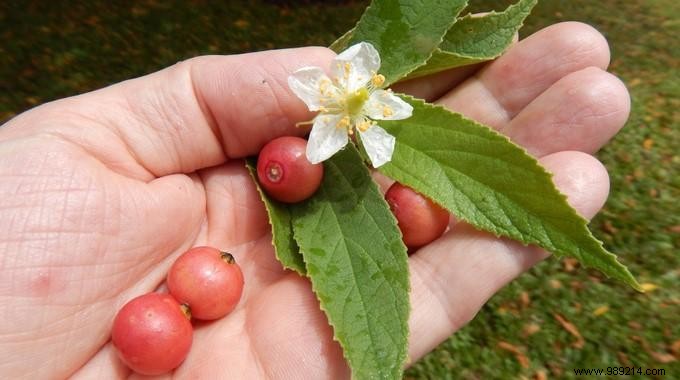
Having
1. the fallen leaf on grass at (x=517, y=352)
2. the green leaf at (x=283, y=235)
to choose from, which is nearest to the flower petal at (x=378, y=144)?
the green leaf at (x=283, y=235)

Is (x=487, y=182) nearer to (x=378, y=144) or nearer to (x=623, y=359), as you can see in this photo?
(x=378, y=144)

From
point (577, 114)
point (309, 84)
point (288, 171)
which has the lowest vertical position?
point (288, 171)

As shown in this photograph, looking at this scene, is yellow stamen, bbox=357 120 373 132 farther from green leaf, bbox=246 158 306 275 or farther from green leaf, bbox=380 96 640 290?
green leaf, bbox=246 158 306 275

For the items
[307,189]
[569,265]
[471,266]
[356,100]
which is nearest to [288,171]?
[307,189]

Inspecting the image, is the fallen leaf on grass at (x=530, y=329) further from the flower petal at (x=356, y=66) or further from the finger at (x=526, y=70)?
the flower petal at (x=356, y=66)

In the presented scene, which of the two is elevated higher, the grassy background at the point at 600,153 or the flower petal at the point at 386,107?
the flower petal at the point at 386,107

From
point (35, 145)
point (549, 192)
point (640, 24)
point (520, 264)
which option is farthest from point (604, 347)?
point (640, 24)
